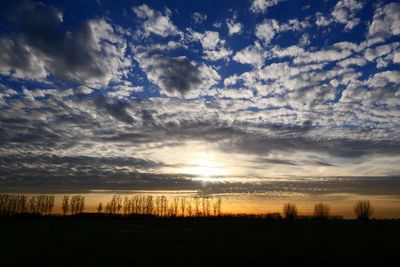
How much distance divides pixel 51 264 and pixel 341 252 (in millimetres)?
26256

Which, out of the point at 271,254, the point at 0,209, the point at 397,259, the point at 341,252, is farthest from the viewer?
the point at 0,209

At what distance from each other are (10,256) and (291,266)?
889 inches

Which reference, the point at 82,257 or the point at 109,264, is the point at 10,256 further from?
the point at 109,264

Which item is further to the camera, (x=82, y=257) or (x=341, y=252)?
(x=341, y=252)

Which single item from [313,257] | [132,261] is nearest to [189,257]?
[132,261]

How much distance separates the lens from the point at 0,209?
180 m

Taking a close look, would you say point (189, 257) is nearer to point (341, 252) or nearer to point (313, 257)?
point (313, 257)

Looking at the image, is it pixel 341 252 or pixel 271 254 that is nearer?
pixel 271 254

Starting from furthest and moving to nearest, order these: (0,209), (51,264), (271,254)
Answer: (0,209), (271,254), (51,264)

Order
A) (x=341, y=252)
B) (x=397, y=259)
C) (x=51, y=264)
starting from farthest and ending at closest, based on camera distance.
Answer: (x=341, y=252), (x=397, y=259), (x=51, y=264)

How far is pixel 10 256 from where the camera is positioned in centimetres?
2858

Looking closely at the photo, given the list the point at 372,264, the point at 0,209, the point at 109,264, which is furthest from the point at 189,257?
the point at 0,209

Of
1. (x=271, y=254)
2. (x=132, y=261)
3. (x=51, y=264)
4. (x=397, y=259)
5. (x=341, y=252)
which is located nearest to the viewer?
(x=51, y=264)

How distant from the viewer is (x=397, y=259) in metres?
28.7
